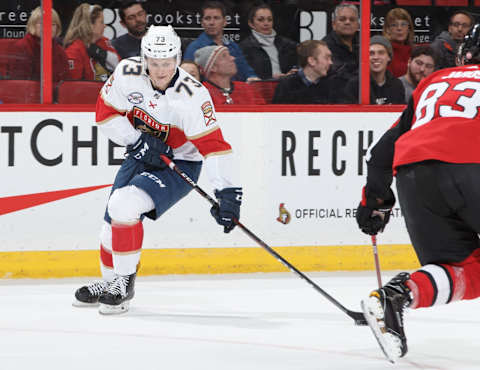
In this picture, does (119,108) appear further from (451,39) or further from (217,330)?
(451,39)

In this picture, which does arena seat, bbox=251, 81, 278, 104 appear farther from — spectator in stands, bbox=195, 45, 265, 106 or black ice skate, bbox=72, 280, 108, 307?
black ice skate, bbox=72, 280, 108, 307

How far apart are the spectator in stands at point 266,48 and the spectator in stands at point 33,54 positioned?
901 mm

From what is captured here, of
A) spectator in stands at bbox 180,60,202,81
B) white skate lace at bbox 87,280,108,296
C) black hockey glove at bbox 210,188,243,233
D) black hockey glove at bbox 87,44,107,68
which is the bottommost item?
white skate lace at bbox 87,280,108,296

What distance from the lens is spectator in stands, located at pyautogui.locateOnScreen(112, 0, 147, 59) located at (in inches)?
191

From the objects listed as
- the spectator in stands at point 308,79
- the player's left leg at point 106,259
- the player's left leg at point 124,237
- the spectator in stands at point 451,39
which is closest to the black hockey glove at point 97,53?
the player's left leg at point 106,259

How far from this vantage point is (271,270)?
5137 millimetres

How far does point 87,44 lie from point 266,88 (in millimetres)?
939

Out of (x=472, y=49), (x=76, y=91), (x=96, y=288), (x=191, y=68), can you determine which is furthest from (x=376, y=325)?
(x=76, y=91)

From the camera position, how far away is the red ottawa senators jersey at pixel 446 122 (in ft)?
9.39

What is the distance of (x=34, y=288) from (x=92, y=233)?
43 cm

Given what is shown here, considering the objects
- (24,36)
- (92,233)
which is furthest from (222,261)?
(24,36)

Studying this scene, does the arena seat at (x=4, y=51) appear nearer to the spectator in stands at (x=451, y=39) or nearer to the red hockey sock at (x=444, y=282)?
the spectator in stands at (x=451, y=39)

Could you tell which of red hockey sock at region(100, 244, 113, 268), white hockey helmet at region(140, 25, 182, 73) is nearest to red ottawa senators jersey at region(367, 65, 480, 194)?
white hockey helmet at region(140, 25, 182, 73)

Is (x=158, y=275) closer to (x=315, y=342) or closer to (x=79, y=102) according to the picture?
(x=79, y=102)
